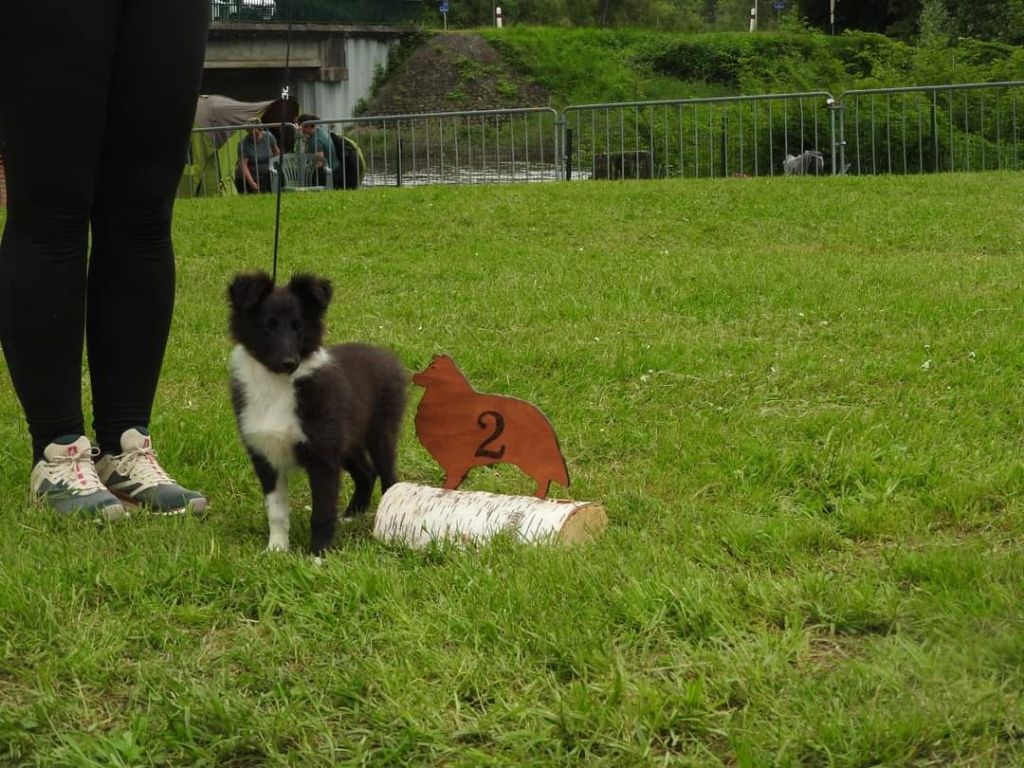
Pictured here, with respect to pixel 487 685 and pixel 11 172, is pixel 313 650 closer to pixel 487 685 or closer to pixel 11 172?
pixel 487 685

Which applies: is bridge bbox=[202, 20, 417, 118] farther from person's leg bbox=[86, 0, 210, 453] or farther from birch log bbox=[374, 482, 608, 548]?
birch log bbox=[374, 482, 608, 548]

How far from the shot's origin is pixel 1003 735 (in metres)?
2.33

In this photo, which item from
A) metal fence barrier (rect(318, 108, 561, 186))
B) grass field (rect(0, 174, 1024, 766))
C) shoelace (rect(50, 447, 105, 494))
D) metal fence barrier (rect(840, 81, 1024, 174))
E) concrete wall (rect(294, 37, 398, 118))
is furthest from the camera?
concrete wall (rect(294, 37, 398, 118))

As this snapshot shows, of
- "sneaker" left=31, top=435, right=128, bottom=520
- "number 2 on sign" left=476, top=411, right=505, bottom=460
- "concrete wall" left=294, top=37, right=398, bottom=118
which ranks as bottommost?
"sneaker" left=31, top=435, right=128, bottom=520

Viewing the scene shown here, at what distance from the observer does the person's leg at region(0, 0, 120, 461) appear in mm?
3668

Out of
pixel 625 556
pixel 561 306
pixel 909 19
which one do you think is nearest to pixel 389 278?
pixel 561 306

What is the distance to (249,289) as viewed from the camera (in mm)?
3668

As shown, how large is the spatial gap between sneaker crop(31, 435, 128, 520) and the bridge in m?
35.7

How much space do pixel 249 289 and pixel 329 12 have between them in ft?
122

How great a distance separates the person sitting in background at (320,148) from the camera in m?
20.1

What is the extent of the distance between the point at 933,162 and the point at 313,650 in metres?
17.2

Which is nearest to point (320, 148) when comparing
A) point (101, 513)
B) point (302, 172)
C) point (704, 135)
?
point (302, 172)

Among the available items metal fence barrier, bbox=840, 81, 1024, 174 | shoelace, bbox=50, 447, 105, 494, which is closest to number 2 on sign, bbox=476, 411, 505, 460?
shoelace, bbox=50, 447, 105, 494

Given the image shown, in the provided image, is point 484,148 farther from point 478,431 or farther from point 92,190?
point 478,431
